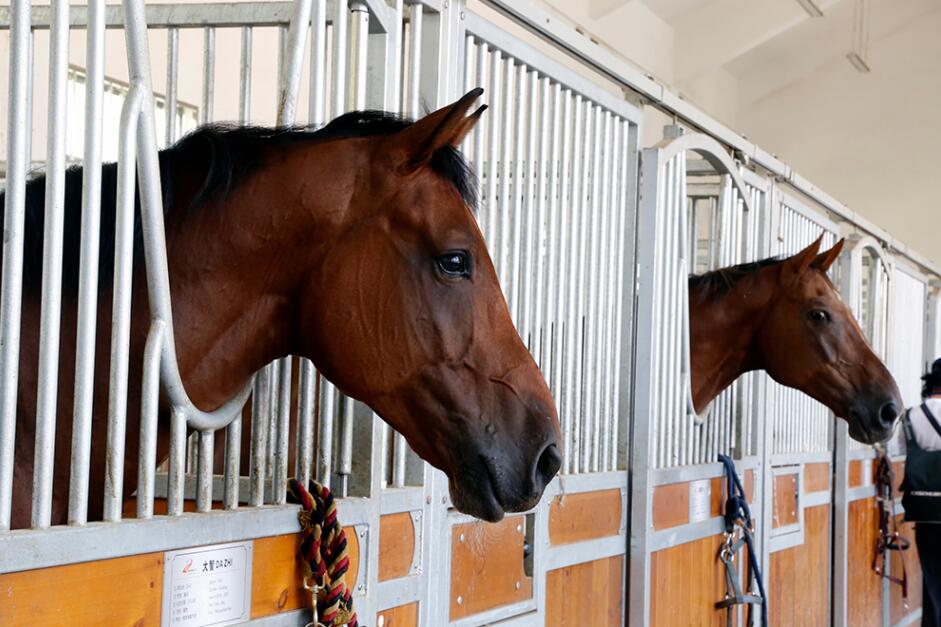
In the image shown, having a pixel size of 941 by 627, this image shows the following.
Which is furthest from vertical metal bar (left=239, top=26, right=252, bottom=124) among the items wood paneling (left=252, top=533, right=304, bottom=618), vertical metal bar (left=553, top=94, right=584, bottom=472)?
vertical metal bar (left=553, top=94, right=584, bottom=472)

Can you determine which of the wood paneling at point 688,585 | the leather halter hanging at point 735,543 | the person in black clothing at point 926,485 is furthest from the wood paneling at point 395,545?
the person in black clothing at point 926,485

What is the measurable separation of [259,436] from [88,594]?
→ 0.37m

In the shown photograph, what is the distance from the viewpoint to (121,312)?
1155mm

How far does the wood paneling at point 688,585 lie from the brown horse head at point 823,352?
59cm

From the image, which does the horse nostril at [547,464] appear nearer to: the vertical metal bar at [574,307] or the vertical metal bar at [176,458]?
the vertical metal bar at [176,458]

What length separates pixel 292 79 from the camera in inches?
57.9

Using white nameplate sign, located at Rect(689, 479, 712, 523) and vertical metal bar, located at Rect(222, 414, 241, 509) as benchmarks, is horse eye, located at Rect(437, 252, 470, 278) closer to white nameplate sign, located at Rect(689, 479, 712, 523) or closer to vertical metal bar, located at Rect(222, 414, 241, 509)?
vertical metal bar, located at Rect(222, 414, 241, 509)

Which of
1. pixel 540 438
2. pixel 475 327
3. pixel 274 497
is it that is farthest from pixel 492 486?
pixel 274 497

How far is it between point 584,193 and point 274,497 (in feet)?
3.65

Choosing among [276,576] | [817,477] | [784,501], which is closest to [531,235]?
[276,576]

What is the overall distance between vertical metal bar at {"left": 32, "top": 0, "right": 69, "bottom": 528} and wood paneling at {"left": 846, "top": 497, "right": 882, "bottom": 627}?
378 centimetres

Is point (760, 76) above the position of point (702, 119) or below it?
above

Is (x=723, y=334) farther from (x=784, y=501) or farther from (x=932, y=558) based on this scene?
(x=932, y=558)

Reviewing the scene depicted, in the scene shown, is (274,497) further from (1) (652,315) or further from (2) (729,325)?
(2) (729,325)
